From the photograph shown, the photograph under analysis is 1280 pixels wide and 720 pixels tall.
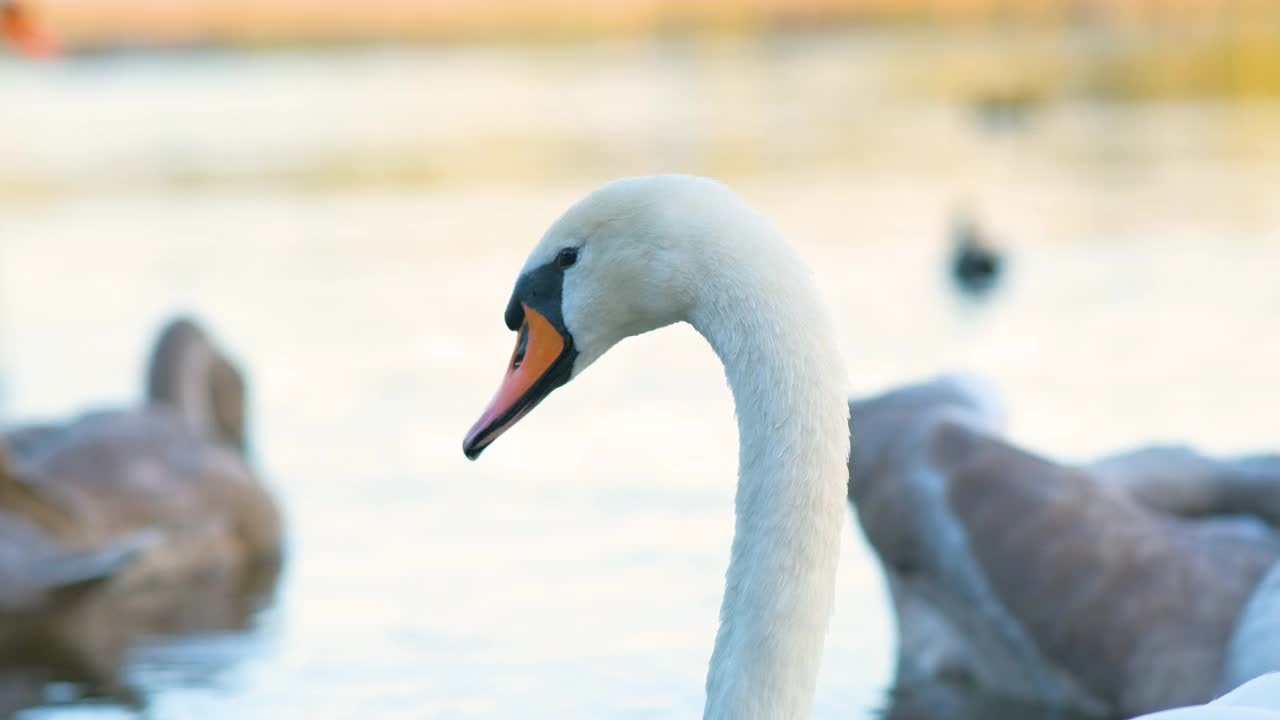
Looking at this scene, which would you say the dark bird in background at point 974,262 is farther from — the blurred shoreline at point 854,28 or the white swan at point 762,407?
the blurred shoreline at point 854,28

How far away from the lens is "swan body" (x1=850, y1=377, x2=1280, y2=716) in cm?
547

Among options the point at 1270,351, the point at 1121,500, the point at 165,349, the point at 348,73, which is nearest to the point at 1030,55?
the point at 348,73

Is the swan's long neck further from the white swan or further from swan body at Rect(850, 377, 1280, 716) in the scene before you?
swan body at Rect(850, 377, 1280, 716)

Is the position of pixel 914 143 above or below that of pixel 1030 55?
below

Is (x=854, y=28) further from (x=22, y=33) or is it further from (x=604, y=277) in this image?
(x=604, y=277)

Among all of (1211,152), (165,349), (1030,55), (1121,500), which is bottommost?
(1121,500)

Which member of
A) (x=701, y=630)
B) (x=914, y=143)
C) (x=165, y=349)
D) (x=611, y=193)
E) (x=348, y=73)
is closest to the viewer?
(x=611, y=193)

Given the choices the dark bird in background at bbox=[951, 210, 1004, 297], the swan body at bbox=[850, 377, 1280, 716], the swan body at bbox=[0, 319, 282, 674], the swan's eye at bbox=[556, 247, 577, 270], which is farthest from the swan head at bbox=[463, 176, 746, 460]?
the dark bird in background at bbox=[951, 210, 1004, 297]

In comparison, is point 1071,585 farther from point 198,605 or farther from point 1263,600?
point 198,605

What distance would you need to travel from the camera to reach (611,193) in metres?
3.47

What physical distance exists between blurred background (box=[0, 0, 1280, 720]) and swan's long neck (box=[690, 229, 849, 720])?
8.66ft

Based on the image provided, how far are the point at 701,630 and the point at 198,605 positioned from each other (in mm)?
1722

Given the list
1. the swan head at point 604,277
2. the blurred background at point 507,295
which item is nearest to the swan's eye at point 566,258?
the swan head at point 604,277

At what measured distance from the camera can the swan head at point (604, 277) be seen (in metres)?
3.42
